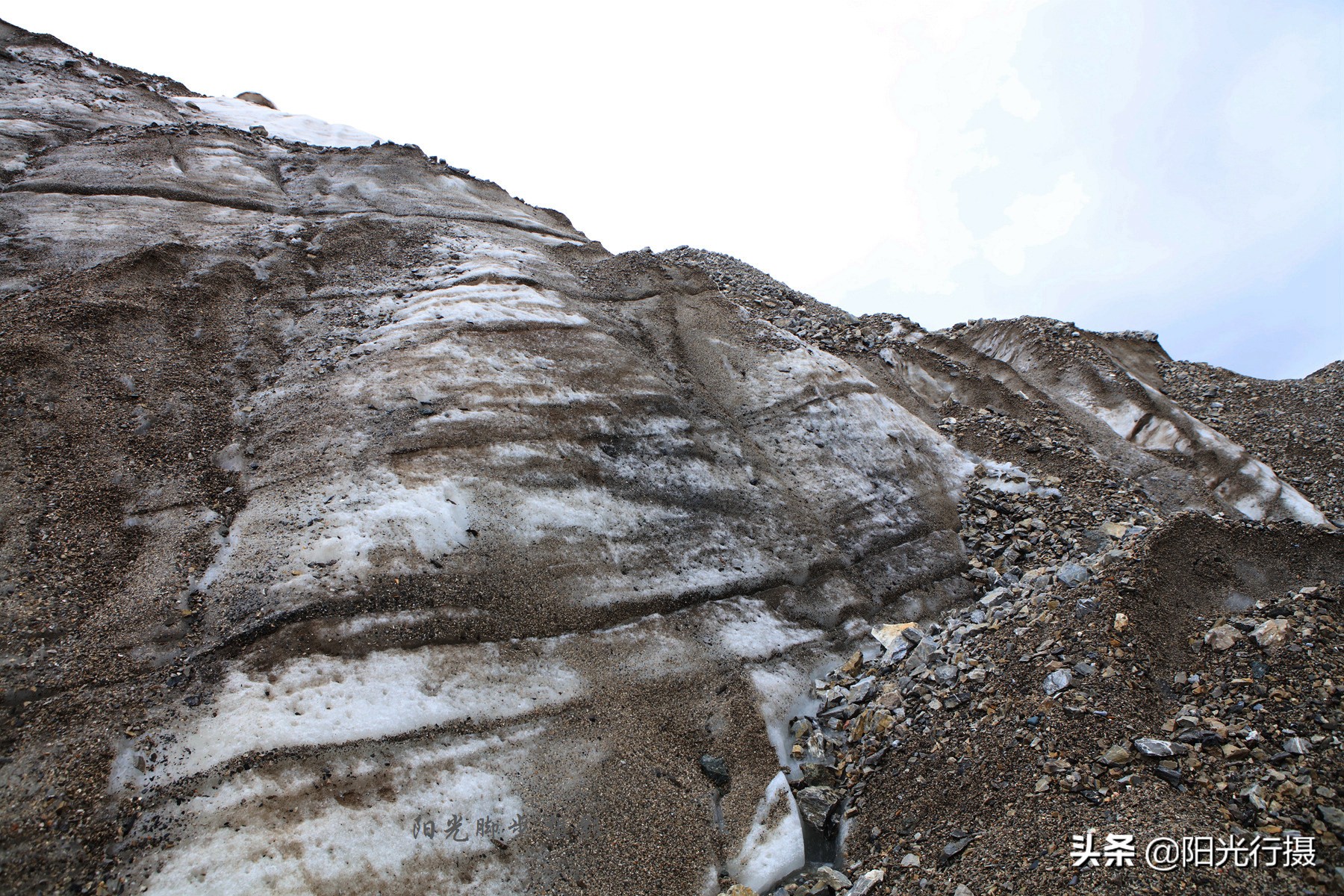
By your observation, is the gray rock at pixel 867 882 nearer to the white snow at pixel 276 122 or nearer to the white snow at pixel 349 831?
the white snow at pixel 349 831

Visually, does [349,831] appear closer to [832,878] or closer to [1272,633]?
[832,878]

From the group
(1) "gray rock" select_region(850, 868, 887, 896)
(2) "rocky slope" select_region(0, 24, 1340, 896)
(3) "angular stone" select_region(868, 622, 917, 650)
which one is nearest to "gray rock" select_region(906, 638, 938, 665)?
(2) "rocky slope" select_region(0, 24, 1340, 896)

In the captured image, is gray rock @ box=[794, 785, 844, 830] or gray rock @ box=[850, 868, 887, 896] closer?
gray rock @ box=[850, 868, 887, 896]

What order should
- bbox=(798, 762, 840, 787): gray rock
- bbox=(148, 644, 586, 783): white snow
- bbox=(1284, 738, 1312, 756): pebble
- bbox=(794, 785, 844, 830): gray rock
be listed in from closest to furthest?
bbox=(1284, 738, 1312, 756): pebble, bbox=(148, 644, 586, 783): white snow, bbox=(794, 785, 844, 830): gray rock, bbox=(798, 762, 840, 787): gray rock

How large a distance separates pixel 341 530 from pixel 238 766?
2.20 m

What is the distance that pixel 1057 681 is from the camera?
19.0ft

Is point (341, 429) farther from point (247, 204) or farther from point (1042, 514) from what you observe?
point (1042, 514)

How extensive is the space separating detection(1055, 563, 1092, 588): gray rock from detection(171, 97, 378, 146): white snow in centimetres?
1795

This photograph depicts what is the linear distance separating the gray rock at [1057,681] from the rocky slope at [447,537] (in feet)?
0.89

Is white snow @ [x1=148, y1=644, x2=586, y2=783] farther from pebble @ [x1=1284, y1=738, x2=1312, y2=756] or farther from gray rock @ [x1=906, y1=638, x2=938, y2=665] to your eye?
pebble @ [x1=1284, y1=738, x2=1312, y2=756]

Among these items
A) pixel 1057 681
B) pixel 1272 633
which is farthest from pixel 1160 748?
pixel 1272 633

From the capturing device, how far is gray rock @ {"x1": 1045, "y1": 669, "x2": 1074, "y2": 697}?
226 inches

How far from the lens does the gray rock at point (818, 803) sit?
6.07 meters

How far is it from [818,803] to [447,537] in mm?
4472
